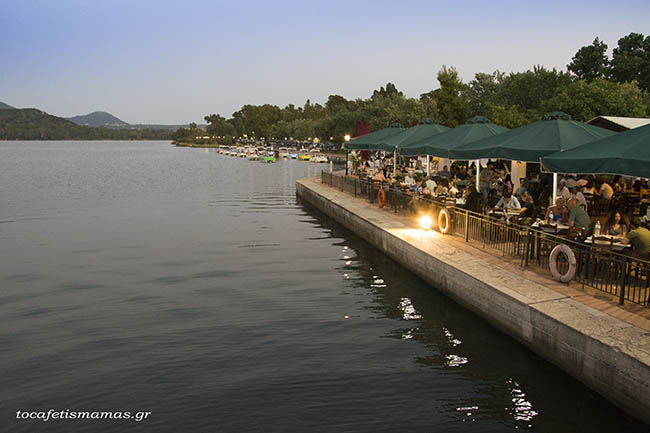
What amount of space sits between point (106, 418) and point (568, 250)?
931 centimetres

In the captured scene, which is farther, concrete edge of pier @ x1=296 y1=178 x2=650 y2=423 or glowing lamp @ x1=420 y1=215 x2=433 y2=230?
glowing lamp @ x1=420 y1=215 x2=433 y2=230

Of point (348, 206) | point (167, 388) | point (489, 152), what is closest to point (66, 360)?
point (167, 388)

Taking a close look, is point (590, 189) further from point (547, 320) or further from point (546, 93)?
point (546, 93)

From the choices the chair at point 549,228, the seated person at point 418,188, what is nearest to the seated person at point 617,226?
the chair at point 549,228

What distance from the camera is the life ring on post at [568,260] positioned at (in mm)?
11141

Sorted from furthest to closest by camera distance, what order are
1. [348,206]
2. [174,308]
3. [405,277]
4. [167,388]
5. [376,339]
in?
[348,206]
[405,277]
[174,308]
[376,339]
[167,388]

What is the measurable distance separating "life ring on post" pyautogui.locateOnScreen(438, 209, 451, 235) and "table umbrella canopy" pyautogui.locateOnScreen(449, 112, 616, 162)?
2.04 m

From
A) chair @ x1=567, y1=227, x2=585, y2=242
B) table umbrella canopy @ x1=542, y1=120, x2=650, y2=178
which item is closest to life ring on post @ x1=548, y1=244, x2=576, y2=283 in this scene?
chair @ x1=567, y1=227, x2=585, y2=242

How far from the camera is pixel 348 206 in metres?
27.3

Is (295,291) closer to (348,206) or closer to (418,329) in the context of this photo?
(418,329)

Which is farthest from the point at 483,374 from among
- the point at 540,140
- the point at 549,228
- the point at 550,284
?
the point at 540,140

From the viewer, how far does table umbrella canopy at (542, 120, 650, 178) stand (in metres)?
9.95

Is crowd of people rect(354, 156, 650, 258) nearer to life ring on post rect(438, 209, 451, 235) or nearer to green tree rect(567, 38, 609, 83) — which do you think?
life ring on post rect(438, 209, 451, 235)

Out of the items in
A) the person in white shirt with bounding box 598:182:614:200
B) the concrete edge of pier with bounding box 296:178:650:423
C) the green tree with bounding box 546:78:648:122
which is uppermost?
the green tree with bounding box 546:78:648:122
